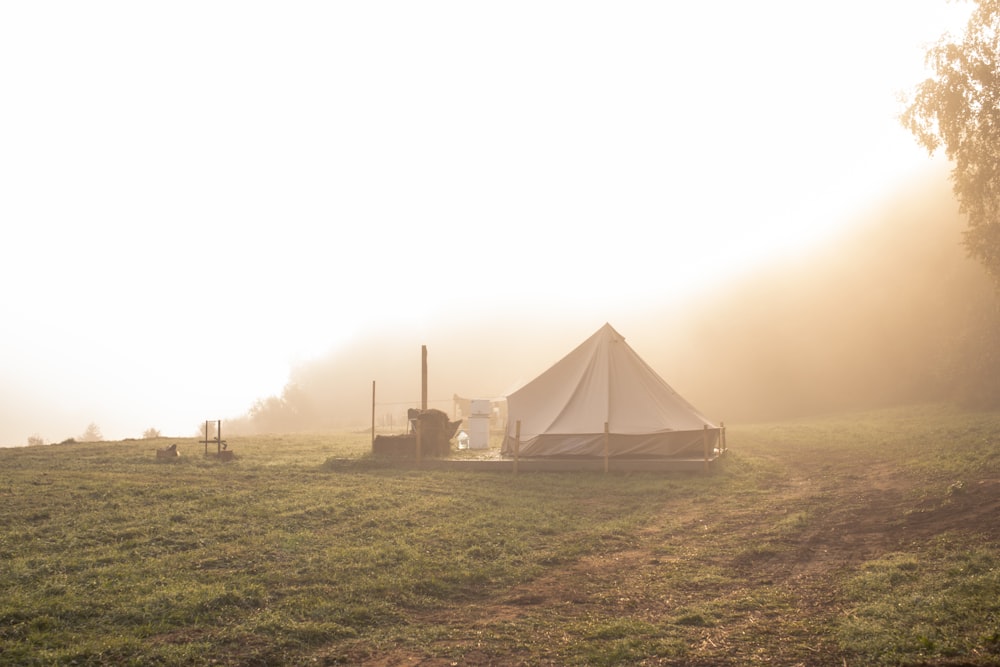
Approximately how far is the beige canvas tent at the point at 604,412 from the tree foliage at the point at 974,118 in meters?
9.49

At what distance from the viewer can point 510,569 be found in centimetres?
1091

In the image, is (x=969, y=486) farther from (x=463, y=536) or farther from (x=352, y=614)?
(x=352, y=614)

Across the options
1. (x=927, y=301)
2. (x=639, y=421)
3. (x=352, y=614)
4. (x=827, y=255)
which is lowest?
(x=352, y=614)

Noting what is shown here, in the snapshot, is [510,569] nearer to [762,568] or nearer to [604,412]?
[762,568]

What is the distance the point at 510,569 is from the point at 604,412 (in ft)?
44.3

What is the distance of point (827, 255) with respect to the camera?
214 feet

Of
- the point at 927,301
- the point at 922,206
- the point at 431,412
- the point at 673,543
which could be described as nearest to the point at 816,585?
the point at 673,543

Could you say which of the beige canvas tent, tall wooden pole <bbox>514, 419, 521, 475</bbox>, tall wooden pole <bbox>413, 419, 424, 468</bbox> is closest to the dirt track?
the beige canvas tent

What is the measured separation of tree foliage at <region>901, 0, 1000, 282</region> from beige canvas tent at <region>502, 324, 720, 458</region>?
9488 millimetres

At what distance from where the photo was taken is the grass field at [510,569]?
756 cm

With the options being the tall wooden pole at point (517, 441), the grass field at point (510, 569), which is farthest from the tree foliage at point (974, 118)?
the tall wooden pole at point (517, 441)

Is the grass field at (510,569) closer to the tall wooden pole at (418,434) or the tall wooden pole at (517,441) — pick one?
the tall wooden pole at (517,441)

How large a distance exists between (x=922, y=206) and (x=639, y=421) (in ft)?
153

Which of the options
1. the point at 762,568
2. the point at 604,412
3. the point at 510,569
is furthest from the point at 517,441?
the point at 762,568
